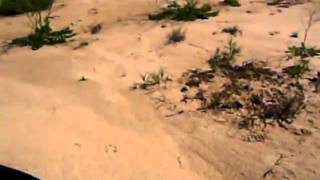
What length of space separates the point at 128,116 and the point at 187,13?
83.9 inches

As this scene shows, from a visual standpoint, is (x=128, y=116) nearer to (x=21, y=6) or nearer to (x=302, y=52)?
(x=302, y=52)

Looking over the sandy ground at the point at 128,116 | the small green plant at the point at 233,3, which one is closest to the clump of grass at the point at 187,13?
the sandy ground at the point at 128,116

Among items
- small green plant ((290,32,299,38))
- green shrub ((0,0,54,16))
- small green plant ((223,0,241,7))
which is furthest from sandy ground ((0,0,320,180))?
green shrub ((0,0,54,16))

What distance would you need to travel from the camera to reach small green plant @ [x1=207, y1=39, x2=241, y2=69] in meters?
5.07

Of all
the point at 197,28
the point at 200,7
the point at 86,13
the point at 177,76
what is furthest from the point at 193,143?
the point at 86,13

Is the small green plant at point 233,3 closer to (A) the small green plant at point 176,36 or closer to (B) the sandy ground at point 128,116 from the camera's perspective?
(B) the sandy ground at point 128,116

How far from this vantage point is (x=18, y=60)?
5559 mm

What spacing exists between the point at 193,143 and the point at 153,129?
35cm

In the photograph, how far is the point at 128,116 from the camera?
449cm

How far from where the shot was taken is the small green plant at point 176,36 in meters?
5.71

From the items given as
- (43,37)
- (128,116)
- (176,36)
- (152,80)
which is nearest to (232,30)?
(176,36)

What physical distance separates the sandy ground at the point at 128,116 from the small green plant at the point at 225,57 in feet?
0.31

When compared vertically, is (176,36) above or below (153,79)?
above

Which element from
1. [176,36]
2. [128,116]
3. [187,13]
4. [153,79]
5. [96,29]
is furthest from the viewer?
[187,13]
